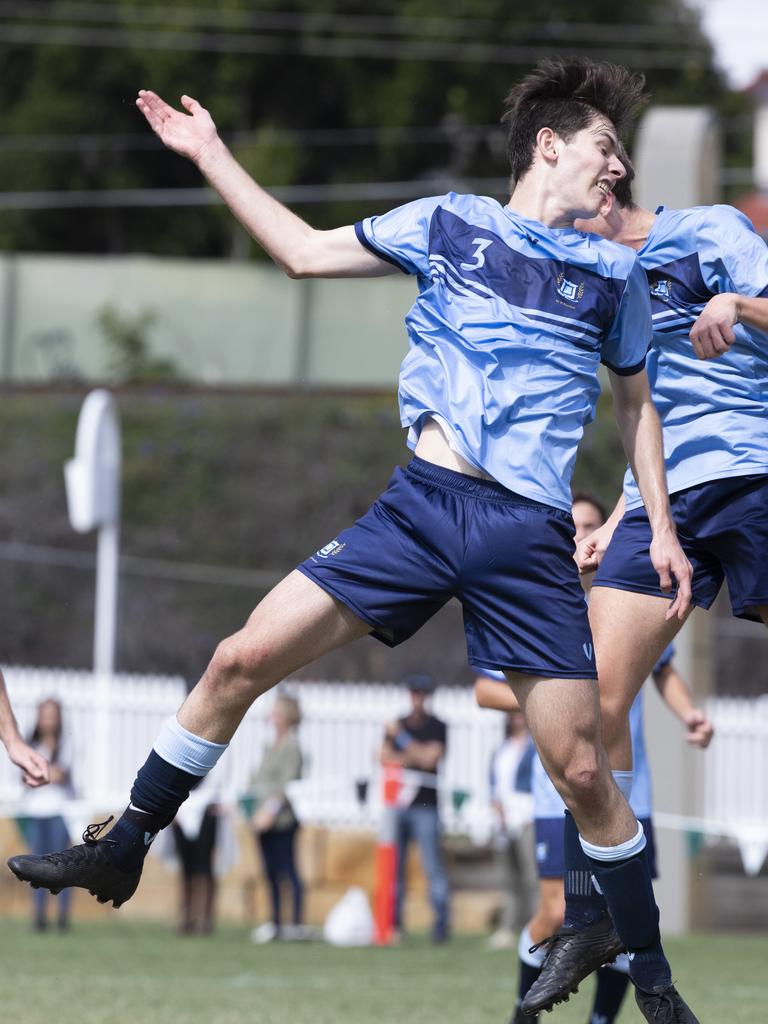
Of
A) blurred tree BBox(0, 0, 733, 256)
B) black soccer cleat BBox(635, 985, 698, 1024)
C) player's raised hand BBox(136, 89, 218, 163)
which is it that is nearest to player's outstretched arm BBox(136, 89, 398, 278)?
player's raised hand BBox(136, 89, 218, 163)

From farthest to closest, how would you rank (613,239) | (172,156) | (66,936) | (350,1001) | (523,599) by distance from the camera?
A: 1. (172,156)
2. (66,936)
3. (350,1001)
4. (613,239)
5. (523,599)

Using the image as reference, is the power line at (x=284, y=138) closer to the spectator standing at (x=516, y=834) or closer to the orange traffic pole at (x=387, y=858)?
the spectator standing at (x=516, y=834)

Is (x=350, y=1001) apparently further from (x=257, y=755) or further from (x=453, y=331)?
(x=257, y=755)

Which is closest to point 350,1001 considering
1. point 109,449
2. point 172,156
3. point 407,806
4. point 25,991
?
point 25,991

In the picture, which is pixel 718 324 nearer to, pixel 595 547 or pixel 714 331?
pixel 714 331

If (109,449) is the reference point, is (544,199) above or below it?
above

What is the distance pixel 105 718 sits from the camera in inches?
711

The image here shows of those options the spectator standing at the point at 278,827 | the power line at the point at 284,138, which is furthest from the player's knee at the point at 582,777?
the power line at the point at 284,138

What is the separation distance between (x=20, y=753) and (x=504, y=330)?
1.96 metres

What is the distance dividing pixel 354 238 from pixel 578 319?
67cm

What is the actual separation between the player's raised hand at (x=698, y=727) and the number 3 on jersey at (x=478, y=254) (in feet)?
9.34

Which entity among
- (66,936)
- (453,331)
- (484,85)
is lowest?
(66,936)

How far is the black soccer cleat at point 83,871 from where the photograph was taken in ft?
16.1

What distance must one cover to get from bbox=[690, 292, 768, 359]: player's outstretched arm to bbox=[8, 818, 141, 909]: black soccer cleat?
7.22 feet
